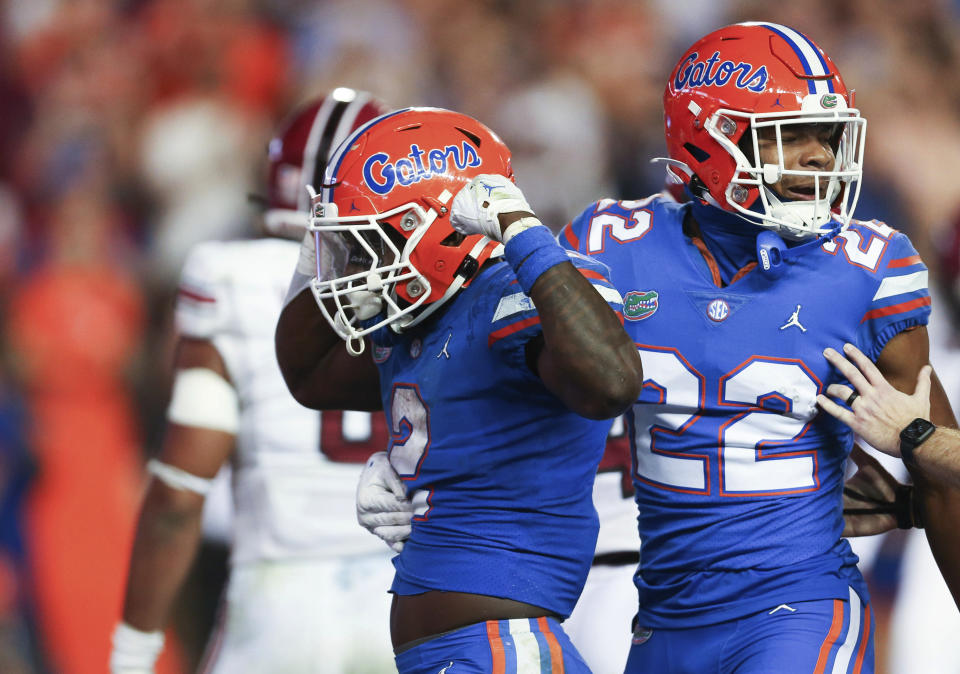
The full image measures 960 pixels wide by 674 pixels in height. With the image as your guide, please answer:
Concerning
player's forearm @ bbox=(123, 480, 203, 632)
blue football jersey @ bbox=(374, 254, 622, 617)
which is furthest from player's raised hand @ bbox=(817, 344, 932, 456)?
player's forearm @ bbox=(123, 480, 203, 632)

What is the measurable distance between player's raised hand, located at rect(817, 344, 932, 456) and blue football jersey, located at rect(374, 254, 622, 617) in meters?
0.43

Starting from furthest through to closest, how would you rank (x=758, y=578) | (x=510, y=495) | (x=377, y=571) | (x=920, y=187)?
1. (x=920, y=187)
2. (x=377, y=571)
3. (x=758, y=578)
4. (x=510, y=495)

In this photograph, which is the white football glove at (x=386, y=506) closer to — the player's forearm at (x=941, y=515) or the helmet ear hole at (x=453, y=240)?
the helmet ear hole at (x=453, y=240)

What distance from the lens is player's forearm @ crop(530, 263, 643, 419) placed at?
5.41 feet

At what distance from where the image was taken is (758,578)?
2.06 m

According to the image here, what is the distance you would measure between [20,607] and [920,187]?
3.98 meters

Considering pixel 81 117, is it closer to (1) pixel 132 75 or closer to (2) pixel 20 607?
(1) pixel 132 75

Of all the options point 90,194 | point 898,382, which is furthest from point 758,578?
point 90,194

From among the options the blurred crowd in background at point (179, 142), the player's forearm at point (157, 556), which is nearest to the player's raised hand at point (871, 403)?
the player's forearm at point (157, 556)

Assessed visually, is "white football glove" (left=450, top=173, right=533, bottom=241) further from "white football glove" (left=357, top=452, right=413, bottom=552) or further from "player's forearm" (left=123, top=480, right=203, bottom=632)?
"player's forearm" (left=123, top=480, right=203, bottom=632)

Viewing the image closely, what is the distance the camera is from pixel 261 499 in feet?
9.91

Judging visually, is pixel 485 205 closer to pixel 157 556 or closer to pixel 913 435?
pixel 913 435

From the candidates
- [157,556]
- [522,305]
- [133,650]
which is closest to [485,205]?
Answer: [522,305]

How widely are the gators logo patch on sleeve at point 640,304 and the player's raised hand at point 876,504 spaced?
56 cm
